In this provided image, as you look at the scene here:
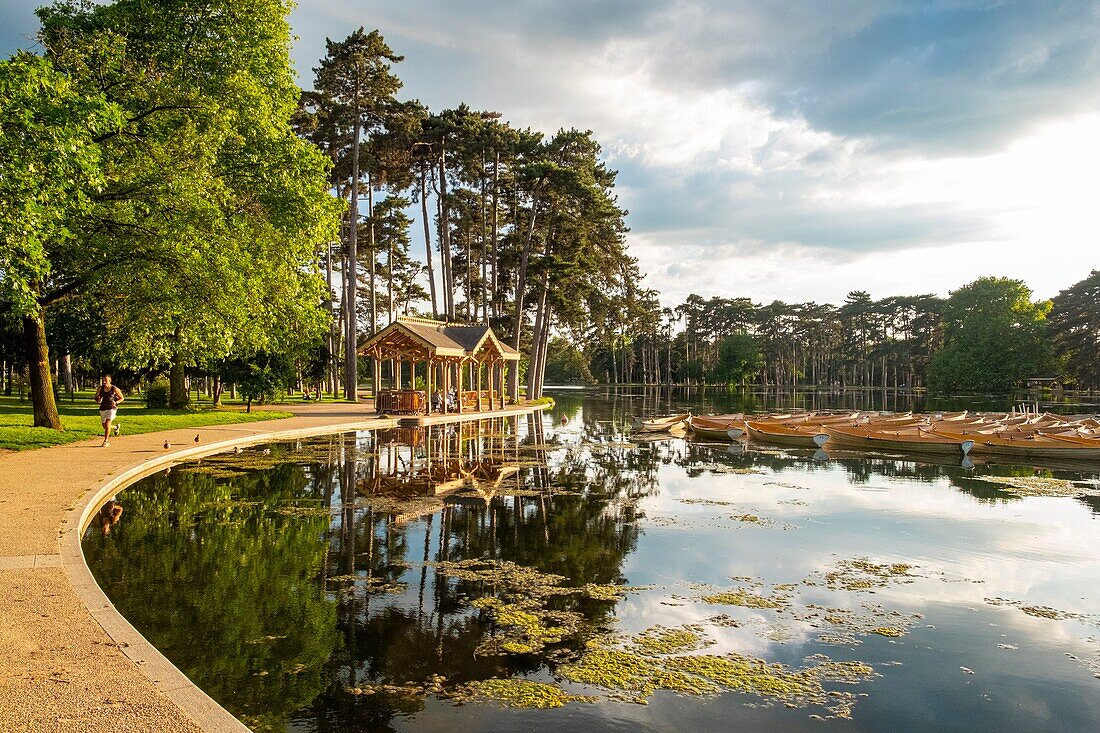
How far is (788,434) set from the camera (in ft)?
87.1

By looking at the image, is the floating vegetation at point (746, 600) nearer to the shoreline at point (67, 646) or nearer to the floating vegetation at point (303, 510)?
the shoreline at point (67, 646)

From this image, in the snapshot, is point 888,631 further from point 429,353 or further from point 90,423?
point 429,353

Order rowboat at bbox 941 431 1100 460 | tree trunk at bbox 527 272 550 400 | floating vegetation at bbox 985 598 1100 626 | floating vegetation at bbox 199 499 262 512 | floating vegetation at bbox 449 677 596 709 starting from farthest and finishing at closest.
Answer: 1. tree trunk at bbox 527 272 550 400
2. rowboat at bbox 941 431 1100 460
3. floating vegetation at bbox 199 499 262 512
4. floating vegetation at bbox 985 598 1100 626
5. floating vegetation at bbox 449 677 596 709

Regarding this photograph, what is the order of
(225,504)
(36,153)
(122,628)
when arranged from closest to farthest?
(122,628)
(225,504)
(36,153)

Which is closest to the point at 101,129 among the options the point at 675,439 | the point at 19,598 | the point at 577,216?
the point at 19,598

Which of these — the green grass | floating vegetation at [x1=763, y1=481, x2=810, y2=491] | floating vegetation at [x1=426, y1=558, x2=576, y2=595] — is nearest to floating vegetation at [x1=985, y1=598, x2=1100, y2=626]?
floating vegetation at [x1=426, y1=558, x2=576, y2=595]

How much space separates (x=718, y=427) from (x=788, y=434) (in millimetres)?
3074

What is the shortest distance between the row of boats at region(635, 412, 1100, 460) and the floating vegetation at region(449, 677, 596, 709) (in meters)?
22.3

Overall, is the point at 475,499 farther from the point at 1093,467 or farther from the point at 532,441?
the point at 1093,467

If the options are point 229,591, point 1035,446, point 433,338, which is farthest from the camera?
point 433,338

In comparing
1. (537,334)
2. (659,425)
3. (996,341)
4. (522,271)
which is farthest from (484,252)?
(996,341)

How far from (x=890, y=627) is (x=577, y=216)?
126ft

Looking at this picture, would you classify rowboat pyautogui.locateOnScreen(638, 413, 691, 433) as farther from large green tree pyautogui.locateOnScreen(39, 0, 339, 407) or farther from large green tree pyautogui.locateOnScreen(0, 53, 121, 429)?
large green tree pyautogui.locateOnScreen(0, 53, 121, 429)

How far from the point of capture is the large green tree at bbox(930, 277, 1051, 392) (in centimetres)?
7469
